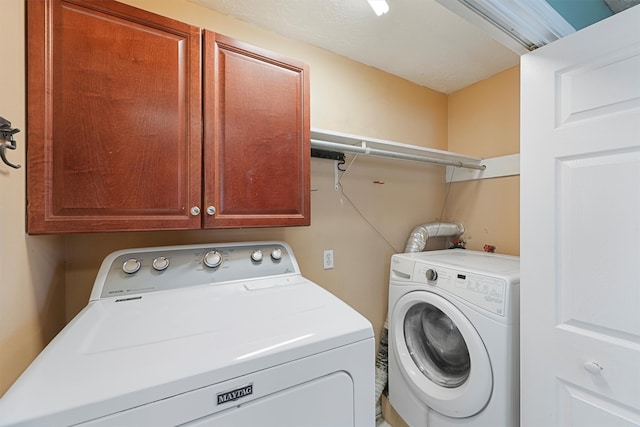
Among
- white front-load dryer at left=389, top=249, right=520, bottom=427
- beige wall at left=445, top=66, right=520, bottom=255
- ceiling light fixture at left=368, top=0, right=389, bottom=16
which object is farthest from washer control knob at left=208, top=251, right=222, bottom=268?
beige wall at left=445, top=66, right=520, bottom=255

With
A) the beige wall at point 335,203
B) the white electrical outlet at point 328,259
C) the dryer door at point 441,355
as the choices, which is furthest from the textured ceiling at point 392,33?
the dryer door at point 441,355

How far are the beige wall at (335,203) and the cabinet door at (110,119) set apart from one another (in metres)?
0.05

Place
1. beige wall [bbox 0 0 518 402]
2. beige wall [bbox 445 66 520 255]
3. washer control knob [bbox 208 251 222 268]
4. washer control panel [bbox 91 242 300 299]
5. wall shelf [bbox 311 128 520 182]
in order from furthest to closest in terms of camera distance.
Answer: beige wall [bbox 445 66 520 255]
wall shelf [bbox 311 128 520 182]
washer control knob [bbox 208 251 222 268]
washer control panel [bbox 91 242 300 299]
beige wall [bbox 0 0 518 402]

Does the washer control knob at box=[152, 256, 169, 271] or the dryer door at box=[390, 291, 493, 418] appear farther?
the dryer door at box=[390, 291, 493, 418]

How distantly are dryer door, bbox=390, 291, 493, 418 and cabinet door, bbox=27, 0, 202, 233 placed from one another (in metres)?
1.31

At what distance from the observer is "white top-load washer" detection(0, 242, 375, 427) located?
1.68 ft

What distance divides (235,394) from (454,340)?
137cm

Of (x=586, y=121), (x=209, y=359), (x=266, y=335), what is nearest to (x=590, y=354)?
(x=586, y=121)

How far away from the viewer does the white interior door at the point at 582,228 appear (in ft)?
2.73

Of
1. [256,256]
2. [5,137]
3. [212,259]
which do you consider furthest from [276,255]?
[5,137]

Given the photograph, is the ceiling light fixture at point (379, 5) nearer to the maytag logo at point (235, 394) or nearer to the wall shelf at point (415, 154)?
the wall shelf at point (415, 154)

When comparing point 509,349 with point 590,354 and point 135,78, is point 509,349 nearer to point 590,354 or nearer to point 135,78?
point 590,354

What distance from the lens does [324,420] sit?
28.0 inches

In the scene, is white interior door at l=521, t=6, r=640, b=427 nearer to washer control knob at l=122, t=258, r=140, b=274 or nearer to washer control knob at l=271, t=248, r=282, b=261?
washer control knob at l=271, t=248, r=282, b=261
